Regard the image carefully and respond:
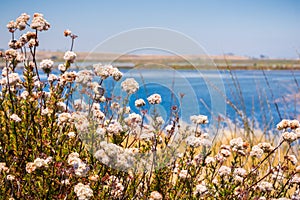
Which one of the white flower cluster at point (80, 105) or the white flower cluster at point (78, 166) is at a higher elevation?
the white flower cluster at point (80, 105)

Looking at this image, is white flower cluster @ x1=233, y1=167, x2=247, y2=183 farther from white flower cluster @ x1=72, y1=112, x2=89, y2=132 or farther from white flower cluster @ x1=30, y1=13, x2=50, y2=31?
white flower cluster @ x1=30, y1=13, x2=50, y2=31

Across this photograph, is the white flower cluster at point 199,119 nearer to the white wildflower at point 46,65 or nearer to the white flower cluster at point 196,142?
the white flower cluster at point 196,142

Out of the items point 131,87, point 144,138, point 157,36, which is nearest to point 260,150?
point 144,138

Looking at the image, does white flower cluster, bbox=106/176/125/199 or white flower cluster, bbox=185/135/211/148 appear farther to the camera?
white flower cluster, bbox=185/135/211/148

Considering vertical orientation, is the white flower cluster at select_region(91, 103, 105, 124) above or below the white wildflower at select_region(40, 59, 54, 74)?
below

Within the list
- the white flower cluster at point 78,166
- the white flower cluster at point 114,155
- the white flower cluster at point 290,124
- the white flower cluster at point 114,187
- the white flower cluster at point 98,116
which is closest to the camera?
the white flower cluster at point 78,166

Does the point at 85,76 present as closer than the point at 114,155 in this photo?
No

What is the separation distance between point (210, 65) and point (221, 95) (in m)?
0.64

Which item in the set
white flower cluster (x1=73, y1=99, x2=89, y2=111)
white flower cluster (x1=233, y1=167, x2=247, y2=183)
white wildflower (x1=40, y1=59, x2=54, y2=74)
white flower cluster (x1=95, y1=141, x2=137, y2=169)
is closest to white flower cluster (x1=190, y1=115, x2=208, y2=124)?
white flower cluster (x1=233, y1=167, x2=247, y2=183)

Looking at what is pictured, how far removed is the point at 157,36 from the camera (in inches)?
116

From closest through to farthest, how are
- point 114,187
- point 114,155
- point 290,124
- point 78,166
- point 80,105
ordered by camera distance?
point 78,166 → point 114,155 → point 114,187 → point 290,124 → point 80,105

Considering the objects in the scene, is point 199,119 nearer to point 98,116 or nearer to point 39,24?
point 98,116

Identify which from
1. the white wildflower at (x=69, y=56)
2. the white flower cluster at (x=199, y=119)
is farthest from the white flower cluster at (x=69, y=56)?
the white flower cluster at (x=199, y=119)

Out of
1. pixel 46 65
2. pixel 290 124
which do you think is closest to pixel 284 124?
pixel 290 124
